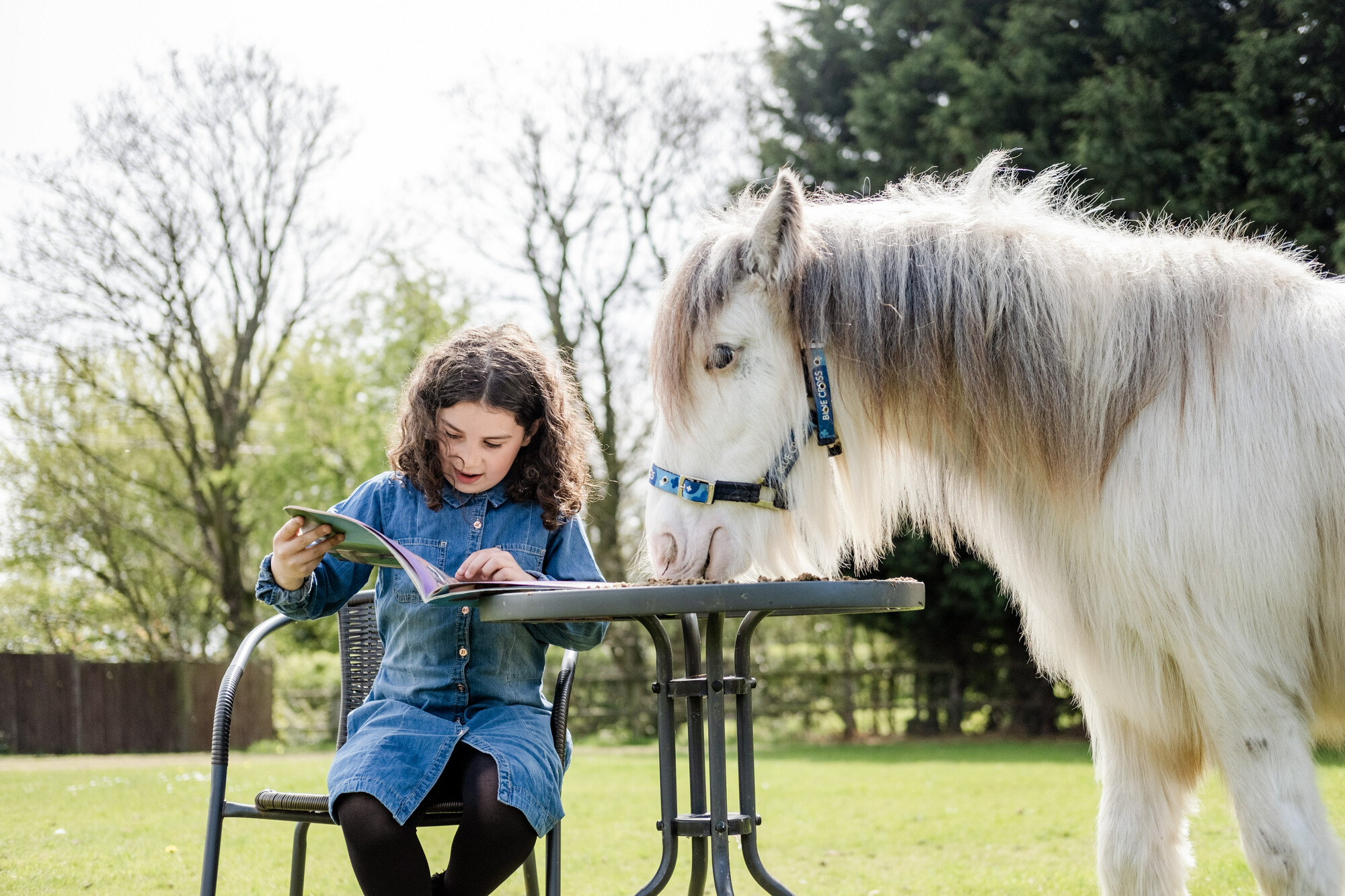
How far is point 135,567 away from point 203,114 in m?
8.03

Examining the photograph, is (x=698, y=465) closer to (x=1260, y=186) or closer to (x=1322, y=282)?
(x=1322, y=282)

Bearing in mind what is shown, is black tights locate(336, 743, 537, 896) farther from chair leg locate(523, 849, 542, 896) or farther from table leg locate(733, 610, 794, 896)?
chair leg locate(523, 849, 542, 896)

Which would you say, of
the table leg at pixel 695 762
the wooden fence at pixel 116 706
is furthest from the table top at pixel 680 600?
the wooden fence at pixel 116 706

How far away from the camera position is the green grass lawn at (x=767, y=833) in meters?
4.09

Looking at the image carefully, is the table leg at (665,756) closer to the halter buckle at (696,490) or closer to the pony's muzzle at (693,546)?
the pony's muzzle at (693,546)

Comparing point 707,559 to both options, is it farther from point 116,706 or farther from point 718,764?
point 116,706

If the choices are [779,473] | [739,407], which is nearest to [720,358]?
[739,407]

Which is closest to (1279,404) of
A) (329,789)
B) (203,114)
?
(329,789)

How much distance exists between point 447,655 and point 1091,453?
133cm

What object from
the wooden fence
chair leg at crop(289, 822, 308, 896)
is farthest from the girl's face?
the wooden fence

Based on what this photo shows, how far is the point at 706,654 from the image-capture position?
199 cm

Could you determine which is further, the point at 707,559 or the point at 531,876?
the point at 531,876

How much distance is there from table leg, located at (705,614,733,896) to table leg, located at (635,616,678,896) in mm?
80

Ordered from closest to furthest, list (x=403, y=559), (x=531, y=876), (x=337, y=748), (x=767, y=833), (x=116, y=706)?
(x=403, y=559) → (x=337, y=748) → (x=531, y=876) → (x=767, y=833) → (x=116, y=706)
